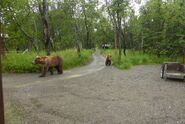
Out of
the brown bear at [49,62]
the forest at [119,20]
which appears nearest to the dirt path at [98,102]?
the brown bear at [49,62]

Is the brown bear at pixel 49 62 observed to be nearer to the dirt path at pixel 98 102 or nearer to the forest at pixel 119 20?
the dirt path at pixel 98 102

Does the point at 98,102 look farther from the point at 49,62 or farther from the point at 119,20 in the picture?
the point at 119,20

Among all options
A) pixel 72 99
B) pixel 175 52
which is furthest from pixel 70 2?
pixel 72 99

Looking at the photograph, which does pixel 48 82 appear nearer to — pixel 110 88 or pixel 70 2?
pixel 110 88

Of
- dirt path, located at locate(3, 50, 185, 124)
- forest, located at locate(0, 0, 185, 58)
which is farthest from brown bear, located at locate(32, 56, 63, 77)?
forest, located at locate(0, 0, 185, 58)

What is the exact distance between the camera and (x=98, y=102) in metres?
8.85

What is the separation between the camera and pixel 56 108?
800 cm

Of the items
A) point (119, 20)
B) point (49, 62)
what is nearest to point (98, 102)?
point (49, 62)

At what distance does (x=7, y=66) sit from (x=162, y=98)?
1139 cm

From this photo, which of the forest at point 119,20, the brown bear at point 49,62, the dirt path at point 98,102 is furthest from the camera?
the forest at point 119,20

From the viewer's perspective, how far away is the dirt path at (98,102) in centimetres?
690

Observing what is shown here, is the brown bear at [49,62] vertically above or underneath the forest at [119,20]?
underneath

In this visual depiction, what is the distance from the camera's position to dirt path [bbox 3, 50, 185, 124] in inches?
272

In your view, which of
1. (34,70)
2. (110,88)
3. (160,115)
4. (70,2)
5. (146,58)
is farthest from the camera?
(146,58)
